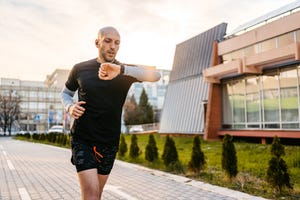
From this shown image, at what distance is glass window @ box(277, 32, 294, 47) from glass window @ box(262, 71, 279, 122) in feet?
6.02

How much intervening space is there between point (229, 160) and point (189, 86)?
20.6 metres

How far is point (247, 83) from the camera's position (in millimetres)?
22578

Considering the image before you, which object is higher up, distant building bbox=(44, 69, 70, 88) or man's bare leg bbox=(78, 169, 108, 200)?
distant building bbox=(44, 69, 70, 88)

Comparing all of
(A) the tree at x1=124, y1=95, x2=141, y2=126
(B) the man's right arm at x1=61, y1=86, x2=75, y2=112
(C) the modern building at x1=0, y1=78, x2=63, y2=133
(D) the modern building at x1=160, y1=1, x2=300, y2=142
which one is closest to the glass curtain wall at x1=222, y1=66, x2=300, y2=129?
(D) the modern building at x1=160, y1=1, x2=300, y2=142

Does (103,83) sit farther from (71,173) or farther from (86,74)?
(71,173)

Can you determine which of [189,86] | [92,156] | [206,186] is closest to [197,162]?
[206,186]

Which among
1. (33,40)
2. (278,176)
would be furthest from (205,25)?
(278,176)

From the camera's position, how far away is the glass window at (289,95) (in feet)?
62.0

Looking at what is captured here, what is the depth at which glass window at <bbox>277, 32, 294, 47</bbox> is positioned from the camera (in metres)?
18.7

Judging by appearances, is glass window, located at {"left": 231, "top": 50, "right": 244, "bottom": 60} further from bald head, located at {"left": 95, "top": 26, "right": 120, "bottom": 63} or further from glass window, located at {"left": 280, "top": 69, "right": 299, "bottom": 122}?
bald head, located at {"left": 95, "top": 26, "right": 120, "bottom": 63}

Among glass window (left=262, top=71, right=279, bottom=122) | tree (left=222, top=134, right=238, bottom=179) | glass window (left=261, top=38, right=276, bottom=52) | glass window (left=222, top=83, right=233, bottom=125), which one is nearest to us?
tree (left=222, top=134, right=238, bottom=179)

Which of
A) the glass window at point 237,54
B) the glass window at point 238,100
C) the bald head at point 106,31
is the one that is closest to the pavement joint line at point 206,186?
the bald head at point 106,31

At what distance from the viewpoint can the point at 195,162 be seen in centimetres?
984

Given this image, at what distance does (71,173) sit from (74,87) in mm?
7601
